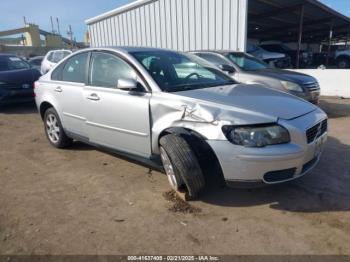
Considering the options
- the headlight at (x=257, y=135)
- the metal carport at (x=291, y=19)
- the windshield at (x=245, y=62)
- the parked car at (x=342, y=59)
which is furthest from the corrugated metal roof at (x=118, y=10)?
the parked car at (x=342, y=59)

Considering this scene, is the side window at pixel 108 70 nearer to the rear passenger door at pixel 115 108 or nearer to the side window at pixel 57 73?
the rear passenger door at pixel 115 108

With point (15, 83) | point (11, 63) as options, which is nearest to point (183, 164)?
point (15, 83)

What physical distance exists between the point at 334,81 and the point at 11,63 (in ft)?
33.8

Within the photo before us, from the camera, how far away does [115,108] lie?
380cm

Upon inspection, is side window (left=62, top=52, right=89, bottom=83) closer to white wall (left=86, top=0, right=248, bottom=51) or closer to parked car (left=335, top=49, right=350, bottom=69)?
white wall (left=86, top=0, right=248, bottom=51)

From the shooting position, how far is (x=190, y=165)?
9.94 feet

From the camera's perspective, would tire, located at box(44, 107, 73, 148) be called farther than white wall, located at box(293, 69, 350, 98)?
No

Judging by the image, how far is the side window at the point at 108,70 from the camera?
3826 mm

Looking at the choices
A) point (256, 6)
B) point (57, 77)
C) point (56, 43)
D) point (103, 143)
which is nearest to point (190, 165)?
point (103, 143)

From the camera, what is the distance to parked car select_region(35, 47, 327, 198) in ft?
9.46

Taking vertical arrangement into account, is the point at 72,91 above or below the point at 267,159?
above

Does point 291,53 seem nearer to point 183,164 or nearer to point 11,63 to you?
point 11,63

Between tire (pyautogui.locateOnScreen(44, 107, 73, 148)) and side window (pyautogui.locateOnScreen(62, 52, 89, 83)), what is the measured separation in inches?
25.7

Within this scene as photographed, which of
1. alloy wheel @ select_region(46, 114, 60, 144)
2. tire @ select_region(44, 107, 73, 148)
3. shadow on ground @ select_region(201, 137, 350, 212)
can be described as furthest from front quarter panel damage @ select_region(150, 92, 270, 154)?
alloy wheel @ select_region(46, 114, 60, 144)
